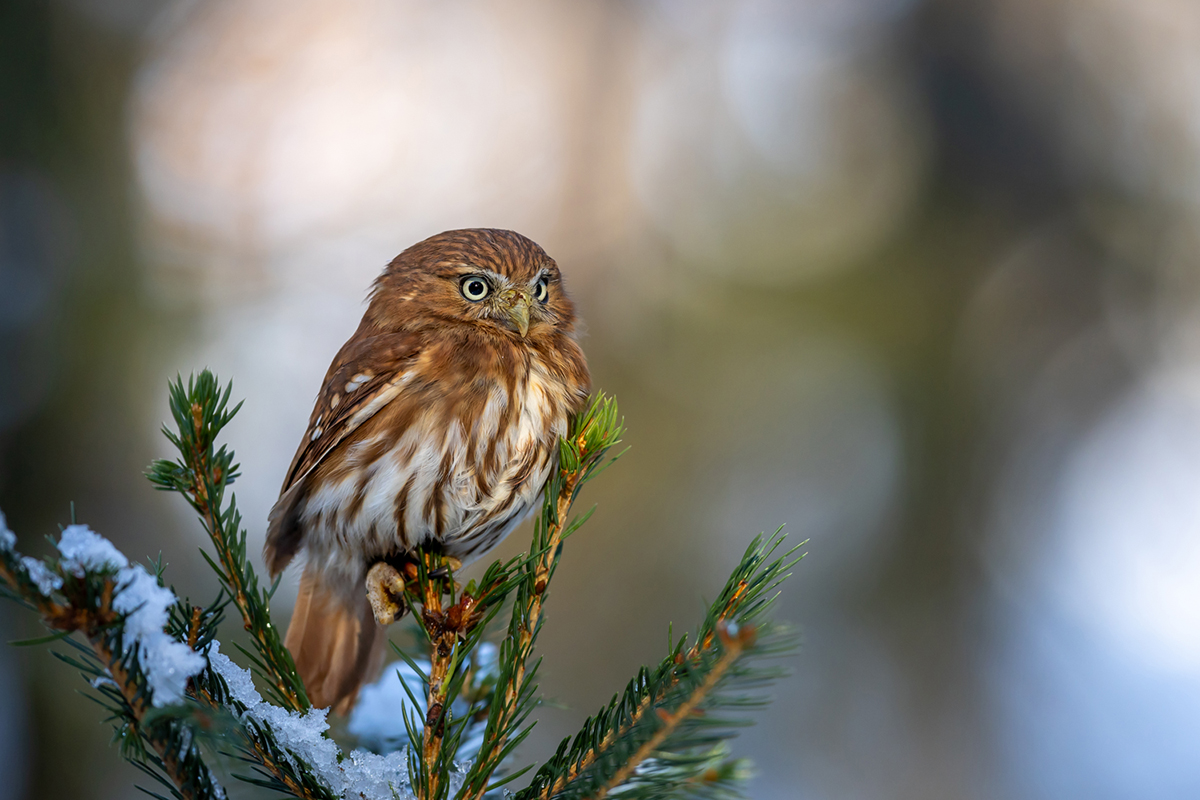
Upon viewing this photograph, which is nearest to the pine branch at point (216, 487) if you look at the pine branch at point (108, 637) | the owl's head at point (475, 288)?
the pine branch at point (108, 637)

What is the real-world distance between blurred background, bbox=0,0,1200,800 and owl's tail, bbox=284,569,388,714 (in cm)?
329

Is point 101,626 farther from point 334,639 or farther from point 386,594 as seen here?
point 334,639

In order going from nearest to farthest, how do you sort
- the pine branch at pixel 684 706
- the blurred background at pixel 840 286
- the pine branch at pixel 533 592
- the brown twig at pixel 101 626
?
the brown twig at pixel 101 626, the pine branch at pixel 684 706, the pine branch at pixel 533 592, the blurred background at pixel 840 286

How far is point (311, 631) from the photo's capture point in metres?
2.28

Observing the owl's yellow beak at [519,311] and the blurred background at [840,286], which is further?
the blurred background at [840,286]

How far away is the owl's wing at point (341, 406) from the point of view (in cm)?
211

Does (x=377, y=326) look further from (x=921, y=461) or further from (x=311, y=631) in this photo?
(x=921, y=461)

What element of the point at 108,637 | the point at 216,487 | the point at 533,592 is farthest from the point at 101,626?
the point at 533,592

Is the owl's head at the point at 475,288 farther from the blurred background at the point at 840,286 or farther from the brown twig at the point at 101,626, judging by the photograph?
the blurred background at the point at 840,286

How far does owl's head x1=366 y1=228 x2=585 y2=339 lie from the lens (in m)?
2.34

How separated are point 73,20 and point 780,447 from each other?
5.27m

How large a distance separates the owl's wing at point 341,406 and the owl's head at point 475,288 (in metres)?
0.15

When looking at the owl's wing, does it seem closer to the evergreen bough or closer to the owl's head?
the owl's head

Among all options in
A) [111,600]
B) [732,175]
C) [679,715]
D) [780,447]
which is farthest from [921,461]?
[111,600]
